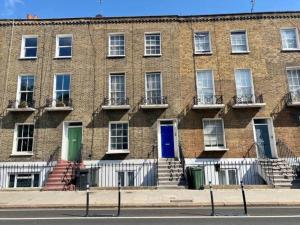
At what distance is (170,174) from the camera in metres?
17.7

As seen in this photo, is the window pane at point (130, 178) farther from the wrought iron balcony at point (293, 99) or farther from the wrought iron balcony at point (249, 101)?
the wrought iron balcony at point (293, 99)

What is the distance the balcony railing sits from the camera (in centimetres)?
2001

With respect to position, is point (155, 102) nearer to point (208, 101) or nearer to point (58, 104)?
point (208, 101)

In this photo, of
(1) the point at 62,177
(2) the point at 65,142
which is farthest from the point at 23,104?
(1) the point at 62,177

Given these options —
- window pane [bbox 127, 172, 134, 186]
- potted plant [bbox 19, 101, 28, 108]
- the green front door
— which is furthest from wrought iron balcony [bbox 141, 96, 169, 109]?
potted plant [bbox 19, 101, 28, 108]

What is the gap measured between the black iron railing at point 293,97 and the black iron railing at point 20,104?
16.8 metres

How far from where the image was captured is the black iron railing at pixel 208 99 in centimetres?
2052

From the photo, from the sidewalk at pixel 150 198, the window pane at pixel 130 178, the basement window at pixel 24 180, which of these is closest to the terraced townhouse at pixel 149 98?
the basement window at pixel 24 180

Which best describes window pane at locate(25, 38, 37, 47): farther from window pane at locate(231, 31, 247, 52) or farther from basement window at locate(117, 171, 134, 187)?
window pane at locate(231, 31, 247, 52)

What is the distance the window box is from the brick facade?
41 centimetres

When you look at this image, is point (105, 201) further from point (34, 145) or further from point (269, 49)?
point (269, 49)

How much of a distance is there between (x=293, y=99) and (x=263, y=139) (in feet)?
11.0

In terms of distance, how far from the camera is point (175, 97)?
20.7 metres

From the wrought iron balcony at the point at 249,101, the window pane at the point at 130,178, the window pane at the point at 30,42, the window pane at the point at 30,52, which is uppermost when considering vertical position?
the window pane at the point at 30,42
